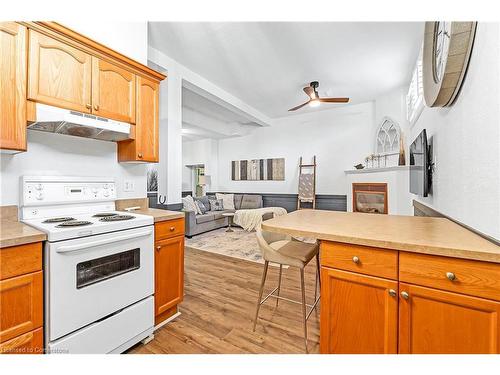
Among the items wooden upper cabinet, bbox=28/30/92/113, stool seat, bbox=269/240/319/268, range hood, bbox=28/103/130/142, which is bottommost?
stool seat, bbox=269/240/319/268

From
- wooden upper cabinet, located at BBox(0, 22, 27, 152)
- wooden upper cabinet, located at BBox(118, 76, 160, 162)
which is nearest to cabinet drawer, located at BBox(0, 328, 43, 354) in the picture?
wooden upper cabinet, located at BBox(0, 22, 27, 152)

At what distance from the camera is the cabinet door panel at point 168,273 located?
5.62 feet

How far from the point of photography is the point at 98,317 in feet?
4.32

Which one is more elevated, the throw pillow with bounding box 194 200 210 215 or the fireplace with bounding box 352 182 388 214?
the fireplace with bounding box 352 182 388 214

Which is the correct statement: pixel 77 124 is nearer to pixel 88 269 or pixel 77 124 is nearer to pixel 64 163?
pixel 64 163

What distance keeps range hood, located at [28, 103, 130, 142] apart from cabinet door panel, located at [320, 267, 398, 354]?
1782 mm

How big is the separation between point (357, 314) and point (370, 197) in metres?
3.83

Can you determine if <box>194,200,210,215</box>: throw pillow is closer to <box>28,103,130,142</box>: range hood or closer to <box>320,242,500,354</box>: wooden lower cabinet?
<box>28,103,130,142</box>: range hood

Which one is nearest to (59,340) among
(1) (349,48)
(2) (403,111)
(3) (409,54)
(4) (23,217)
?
(4) (23,217)

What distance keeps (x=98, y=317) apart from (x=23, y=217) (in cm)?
84

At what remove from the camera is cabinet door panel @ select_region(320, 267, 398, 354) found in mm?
1024

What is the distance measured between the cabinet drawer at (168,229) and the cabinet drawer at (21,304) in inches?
27.3

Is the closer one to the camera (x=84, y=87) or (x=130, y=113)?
(x=84, y=87)
